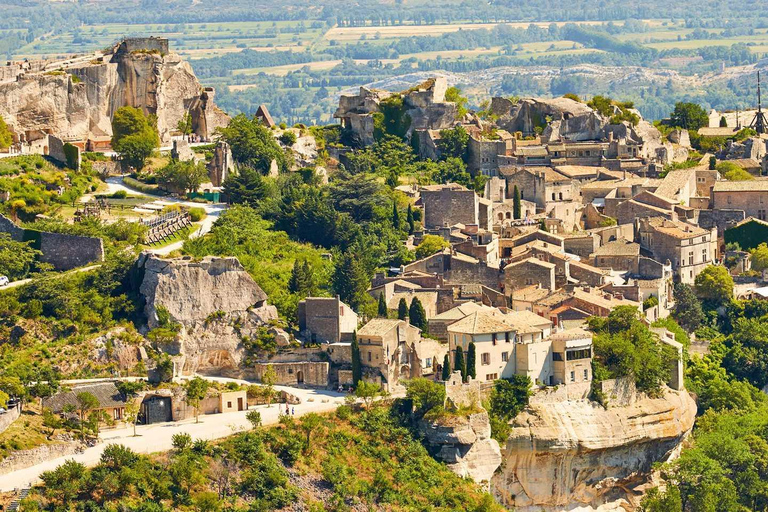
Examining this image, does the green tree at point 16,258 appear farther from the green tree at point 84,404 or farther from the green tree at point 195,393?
the green tree at point 84,404

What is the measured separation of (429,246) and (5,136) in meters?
17.7

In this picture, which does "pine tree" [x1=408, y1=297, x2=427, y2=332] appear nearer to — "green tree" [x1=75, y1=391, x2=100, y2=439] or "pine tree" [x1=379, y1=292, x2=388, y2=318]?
"pine tree" [x1=379, y1=292, x2=388, y2=318]

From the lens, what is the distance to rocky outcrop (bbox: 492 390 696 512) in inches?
2404

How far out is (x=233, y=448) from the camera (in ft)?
181

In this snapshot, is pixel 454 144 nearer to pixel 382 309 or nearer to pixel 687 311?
pixel 687 311

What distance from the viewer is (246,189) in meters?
75.2

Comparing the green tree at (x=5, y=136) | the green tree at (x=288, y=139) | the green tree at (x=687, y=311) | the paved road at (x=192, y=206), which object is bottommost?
the green tree at (x=687, y=311)

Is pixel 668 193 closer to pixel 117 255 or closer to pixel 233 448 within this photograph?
pixel 117 255

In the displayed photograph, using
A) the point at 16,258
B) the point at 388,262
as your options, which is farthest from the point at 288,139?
the point at 16,258

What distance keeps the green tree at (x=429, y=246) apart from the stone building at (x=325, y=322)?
369 inches

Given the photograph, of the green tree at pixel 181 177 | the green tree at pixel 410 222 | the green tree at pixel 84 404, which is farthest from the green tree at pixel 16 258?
the green tree at pixel 410 222

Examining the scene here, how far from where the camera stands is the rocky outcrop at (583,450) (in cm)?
6106

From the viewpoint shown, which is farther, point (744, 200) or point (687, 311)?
point (744, 200)

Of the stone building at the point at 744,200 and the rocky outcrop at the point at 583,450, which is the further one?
the stone building at the point at 744,200
